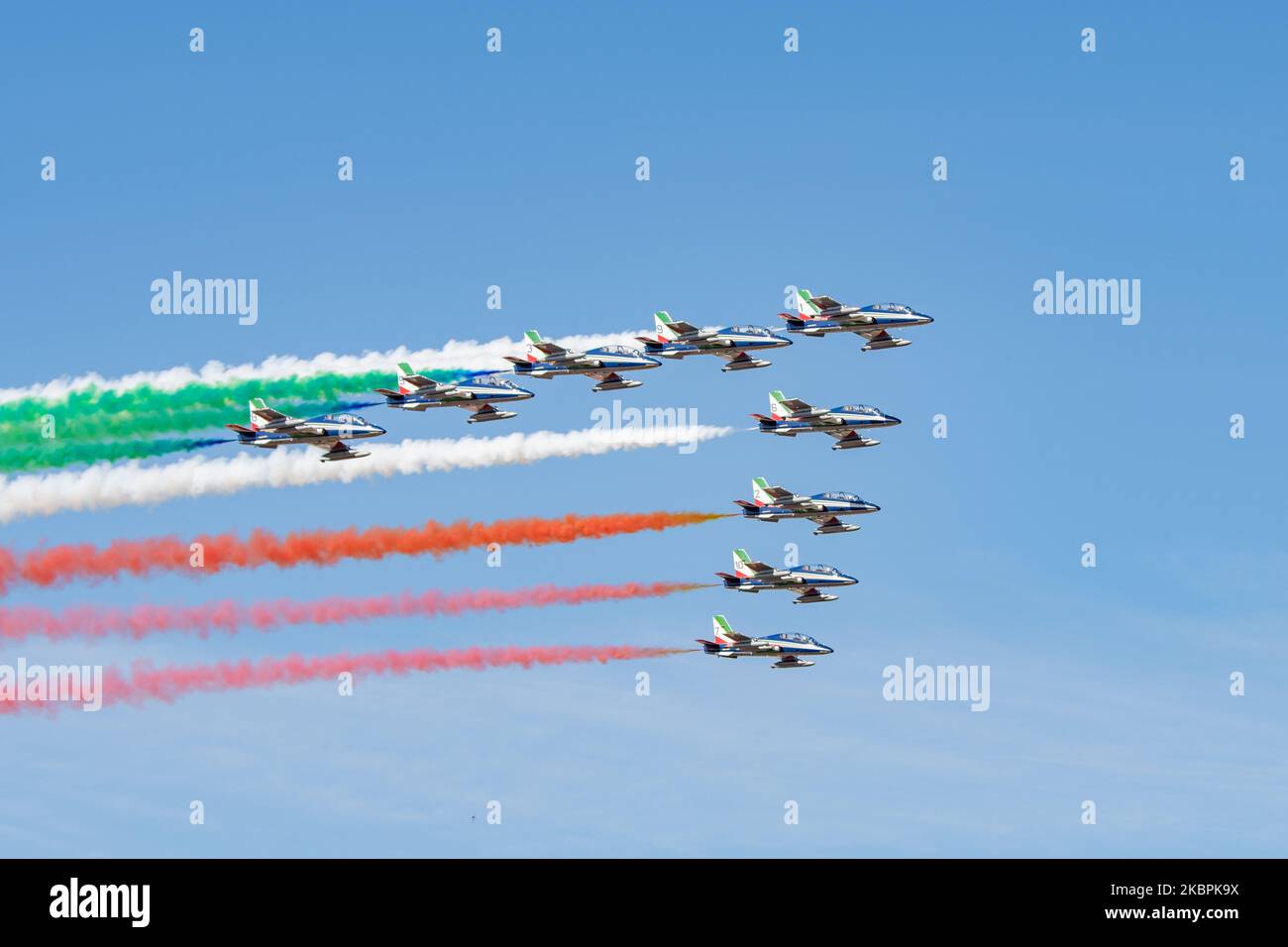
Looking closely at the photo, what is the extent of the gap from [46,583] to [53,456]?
331 inches

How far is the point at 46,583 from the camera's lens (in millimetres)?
194625
